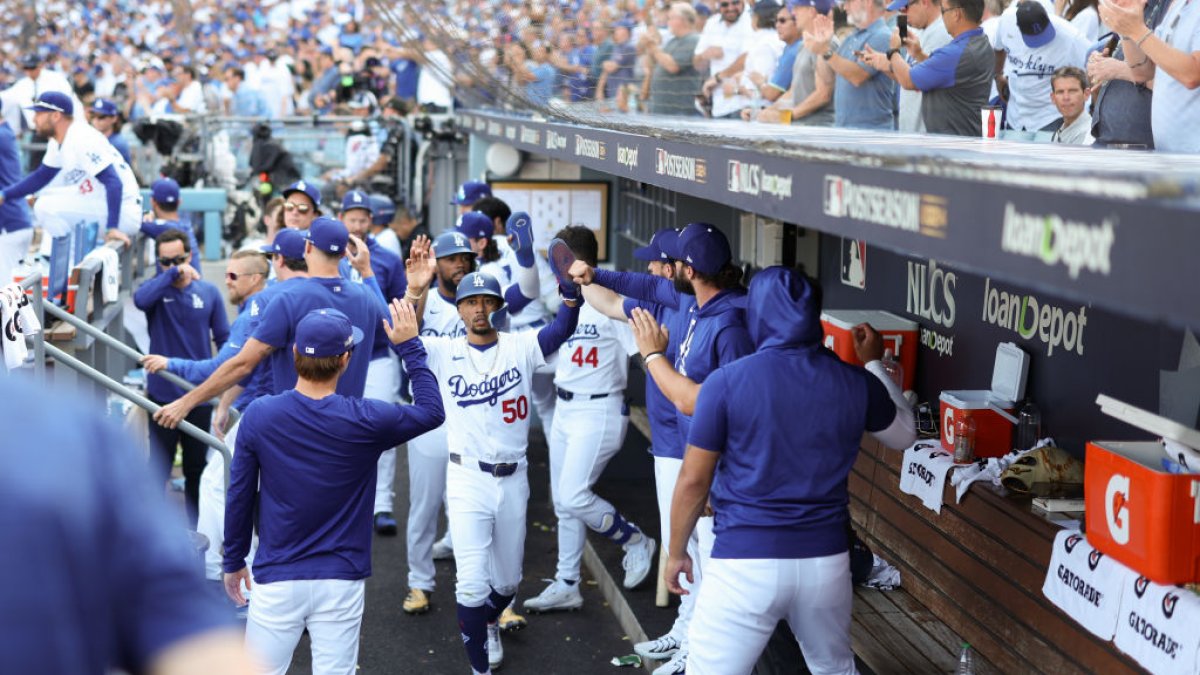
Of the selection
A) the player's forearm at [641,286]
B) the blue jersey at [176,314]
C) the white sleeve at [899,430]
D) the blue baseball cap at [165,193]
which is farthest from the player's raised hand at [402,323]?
the blue baseball cap at [165,193]

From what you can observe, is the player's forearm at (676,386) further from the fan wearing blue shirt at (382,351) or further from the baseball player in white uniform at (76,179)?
the baseball player in white uniform at (76,179)

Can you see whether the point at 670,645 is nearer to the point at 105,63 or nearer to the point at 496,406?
the point at 496,406

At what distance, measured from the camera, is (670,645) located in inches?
246

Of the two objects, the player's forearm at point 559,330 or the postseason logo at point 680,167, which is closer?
the postseason logo at point 680,167

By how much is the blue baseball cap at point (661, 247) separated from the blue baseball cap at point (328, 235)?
1.36 metres

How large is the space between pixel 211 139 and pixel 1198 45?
13.2 metres

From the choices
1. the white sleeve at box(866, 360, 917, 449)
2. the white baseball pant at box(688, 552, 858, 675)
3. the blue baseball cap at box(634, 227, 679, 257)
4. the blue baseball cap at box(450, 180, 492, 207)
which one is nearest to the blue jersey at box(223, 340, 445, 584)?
the blue baseball cap at box(634, 227, 679, 257)

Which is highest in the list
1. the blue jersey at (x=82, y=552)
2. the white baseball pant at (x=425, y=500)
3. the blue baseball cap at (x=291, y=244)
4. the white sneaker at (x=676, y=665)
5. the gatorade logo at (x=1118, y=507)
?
the blue jersey at (x=82, y=552)

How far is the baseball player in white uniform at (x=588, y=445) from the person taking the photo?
283 inches

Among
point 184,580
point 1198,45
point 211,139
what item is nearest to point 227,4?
point 211,139

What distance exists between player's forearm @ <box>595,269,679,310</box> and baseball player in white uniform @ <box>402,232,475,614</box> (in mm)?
997

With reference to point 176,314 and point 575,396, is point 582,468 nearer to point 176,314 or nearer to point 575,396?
point 575,396

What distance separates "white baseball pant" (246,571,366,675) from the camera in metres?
4.91

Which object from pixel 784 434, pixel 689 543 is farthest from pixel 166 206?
pixel 784 434
